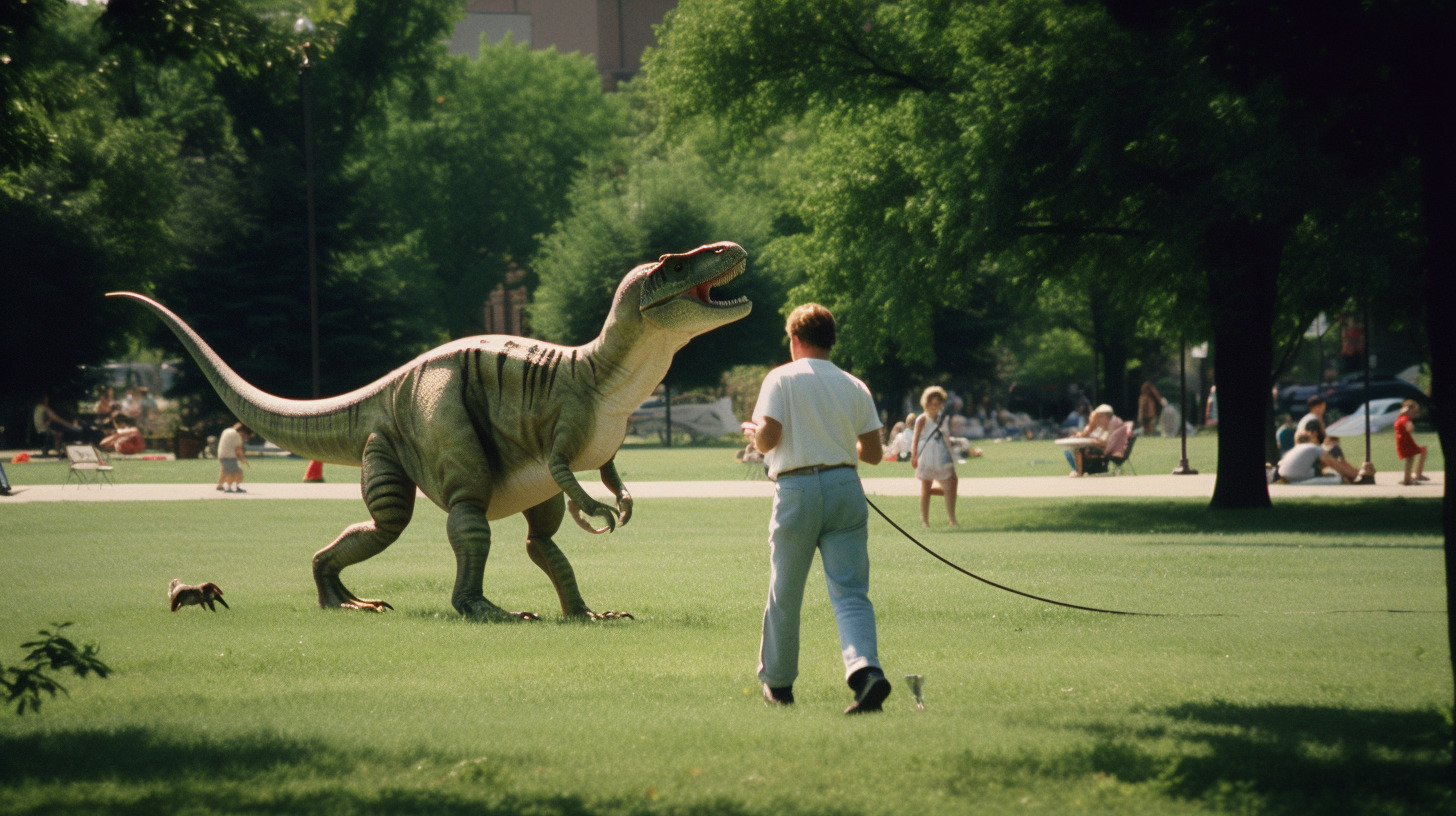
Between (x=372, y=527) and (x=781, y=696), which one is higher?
(x=372, y=527)

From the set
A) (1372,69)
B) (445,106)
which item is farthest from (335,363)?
(1372,69)

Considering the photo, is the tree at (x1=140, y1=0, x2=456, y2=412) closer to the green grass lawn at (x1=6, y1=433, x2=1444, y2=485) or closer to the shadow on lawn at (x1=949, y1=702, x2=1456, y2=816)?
the green grass lawn at (x1=6, y1=433, x2=1444, y2=485)

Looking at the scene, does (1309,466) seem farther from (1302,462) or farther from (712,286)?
(712,286)

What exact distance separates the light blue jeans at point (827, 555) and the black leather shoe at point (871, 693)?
0.24ft

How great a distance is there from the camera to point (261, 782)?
552 centimetres

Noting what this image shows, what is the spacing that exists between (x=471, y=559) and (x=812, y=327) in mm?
4189

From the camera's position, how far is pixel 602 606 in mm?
11422

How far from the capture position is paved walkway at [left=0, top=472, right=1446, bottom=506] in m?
24.0

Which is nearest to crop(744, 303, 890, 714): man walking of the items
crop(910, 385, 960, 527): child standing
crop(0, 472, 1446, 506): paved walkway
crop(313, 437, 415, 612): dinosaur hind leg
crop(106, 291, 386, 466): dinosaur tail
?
crop(313, 437, 415, 612): dinosaur hind leg

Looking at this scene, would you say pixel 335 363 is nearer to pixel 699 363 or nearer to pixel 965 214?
pixel 699 363

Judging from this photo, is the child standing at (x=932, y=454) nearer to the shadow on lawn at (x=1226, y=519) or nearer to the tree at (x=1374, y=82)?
the shadow on lawn at (x=1226, y=519)

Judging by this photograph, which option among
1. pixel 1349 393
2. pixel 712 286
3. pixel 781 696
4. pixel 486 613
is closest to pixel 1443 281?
pixel 781 696

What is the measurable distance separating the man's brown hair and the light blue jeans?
27.2 inches

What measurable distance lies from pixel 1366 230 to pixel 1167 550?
431 centimetres
